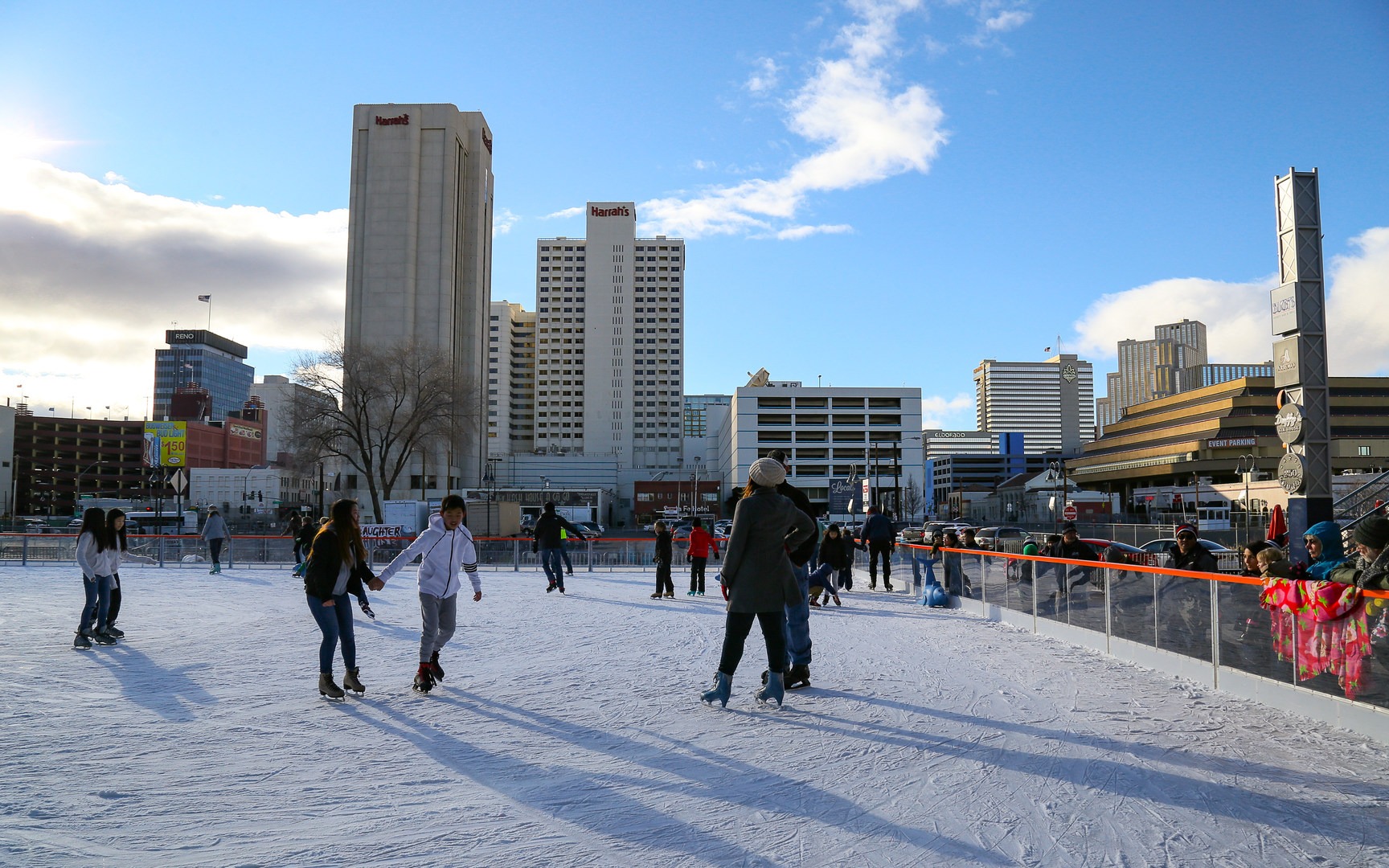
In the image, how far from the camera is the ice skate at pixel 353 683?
700 cm

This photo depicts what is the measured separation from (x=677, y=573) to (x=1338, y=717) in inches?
749

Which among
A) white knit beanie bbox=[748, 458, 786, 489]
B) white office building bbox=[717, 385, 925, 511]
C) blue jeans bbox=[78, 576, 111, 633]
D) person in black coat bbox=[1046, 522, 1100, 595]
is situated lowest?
blue jeans bbox=[78, 576, 111, 633]

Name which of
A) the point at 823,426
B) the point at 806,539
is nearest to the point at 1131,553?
the point at 806,539

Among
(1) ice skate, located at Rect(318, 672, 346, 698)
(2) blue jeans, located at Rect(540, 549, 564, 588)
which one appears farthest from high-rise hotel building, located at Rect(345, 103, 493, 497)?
(1) ice skate, located at Rect(318, 672, 346, 698)

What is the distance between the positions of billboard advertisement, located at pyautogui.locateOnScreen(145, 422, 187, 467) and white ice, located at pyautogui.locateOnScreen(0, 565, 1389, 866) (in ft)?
315

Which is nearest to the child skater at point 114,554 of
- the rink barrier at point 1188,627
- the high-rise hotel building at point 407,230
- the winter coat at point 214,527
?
the rink barrier at point 1188,627

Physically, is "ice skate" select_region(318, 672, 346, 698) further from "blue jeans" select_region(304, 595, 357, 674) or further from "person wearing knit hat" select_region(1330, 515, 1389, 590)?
"person wearing knit hat" select_region(1330, 515, 1389, 590)

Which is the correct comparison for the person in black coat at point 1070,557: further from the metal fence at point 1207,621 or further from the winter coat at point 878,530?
the winter coat at point 878,530

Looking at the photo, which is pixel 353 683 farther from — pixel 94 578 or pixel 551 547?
pixel 551 547

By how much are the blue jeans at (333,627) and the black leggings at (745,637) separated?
2913 millimetres

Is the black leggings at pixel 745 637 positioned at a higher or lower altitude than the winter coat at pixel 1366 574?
lower

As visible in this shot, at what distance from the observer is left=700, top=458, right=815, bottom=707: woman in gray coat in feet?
20.5

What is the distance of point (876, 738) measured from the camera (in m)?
5.80

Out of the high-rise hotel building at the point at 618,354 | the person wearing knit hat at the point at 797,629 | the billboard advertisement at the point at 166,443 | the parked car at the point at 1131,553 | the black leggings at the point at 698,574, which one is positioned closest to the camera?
the person wearing knit hat at the point at 797,629
